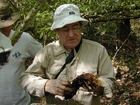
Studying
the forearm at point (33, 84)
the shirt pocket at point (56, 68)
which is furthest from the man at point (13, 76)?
the shirt pocket at point (56, 68)

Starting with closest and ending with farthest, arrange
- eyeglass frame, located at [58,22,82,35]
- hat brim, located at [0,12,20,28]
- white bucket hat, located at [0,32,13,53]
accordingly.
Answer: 1. white bucket hat, located at [0,32,13,53]
2. hat brim, located at [0,12,20,28]
3. eyeglass frame, located at [58,22,82,35]

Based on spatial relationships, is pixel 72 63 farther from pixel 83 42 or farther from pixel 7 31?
pixel 7 31

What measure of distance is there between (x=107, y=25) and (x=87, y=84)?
104 inches

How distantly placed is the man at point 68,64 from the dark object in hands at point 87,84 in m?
0.09

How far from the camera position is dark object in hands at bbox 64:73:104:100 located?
92.4 inches

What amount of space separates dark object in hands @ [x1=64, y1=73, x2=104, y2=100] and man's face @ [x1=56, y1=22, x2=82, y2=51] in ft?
1.23

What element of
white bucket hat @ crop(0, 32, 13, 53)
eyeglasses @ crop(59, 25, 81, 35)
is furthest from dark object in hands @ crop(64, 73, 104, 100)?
white bucket hat @ crop(0, 32, 13, 53)

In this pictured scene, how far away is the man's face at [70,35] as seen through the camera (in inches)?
101

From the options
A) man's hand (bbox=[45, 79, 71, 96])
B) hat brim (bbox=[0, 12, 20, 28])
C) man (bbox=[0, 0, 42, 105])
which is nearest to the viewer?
hat brim (bbox=[0, 12, 20, 28])

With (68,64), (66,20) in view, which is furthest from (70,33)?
(68,64)

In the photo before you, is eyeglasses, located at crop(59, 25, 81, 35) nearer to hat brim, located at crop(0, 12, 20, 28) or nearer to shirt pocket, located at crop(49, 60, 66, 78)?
shirt pocket, located at crop(49, 60, 66, 78)

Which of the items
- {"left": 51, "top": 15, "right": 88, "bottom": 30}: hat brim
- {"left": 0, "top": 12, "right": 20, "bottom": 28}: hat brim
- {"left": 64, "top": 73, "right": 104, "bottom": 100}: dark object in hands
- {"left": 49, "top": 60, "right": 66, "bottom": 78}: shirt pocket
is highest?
{"left": 0, "top": 12, "right": 20, "bottom": 28}: hat brim

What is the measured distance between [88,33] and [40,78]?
255 inches

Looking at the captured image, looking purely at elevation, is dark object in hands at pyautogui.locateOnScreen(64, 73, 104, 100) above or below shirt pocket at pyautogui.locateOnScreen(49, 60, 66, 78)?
below
